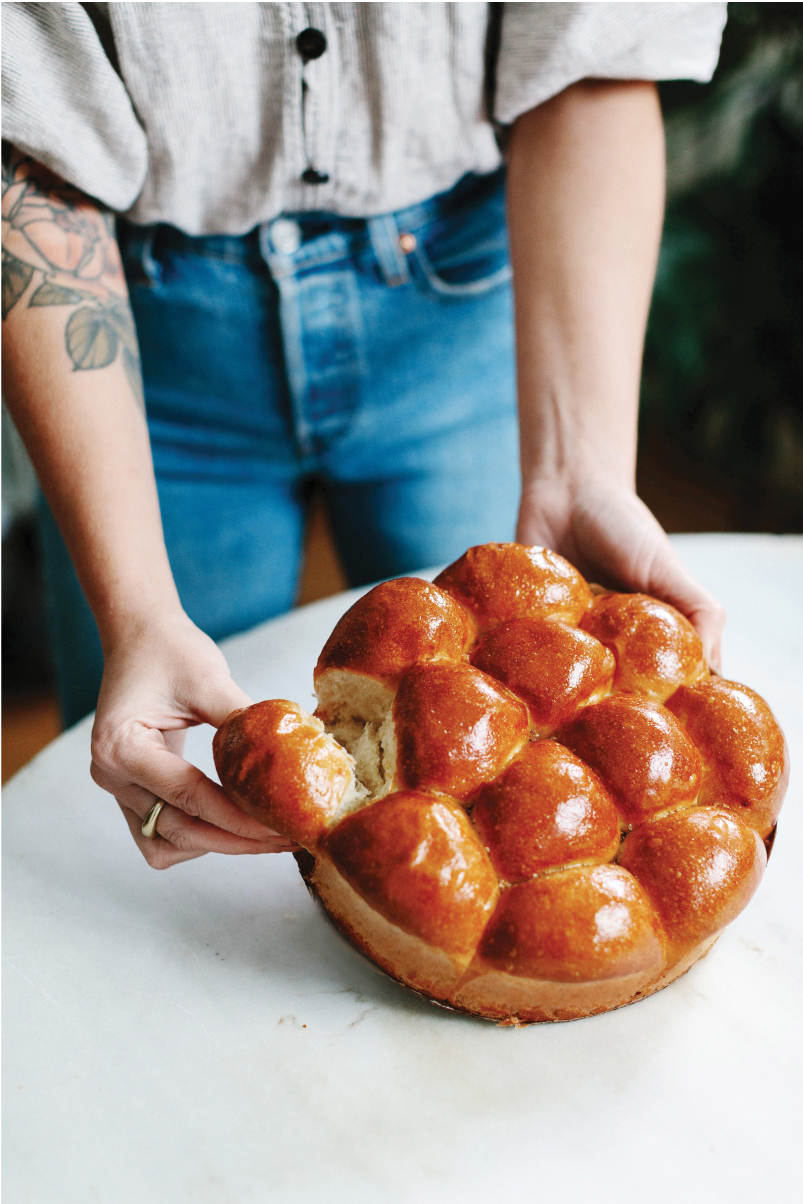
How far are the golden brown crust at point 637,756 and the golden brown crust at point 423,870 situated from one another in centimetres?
14

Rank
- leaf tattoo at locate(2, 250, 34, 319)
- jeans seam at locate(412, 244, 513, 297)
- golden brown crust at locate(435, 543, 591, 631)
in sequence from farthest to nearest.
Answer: jeans seam at locate(412, 244, 513, 297)
leaf tattoo at locate(2, 250, 34, 319)
golden brown crust at locate(435, 543, 591, 631)

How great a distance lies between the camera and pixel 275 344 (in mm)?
1231

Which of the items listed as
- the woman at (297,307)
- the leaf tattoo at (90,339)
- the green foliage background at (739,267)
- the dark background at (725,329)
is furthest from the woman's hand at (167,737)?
the green foliage background at (739,267)

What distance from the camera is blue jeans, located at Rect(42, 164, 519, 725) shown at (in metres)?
1.20

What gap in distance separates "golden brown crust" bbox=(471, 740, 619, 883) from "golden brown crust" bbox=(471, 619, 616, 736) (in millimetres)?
64

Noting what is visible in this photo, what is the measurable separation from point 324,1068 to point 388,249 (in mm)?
1049

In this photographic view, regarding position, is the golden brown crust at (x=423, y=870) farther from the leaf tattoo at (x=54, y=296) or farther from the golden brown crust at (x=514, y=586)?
the leaf tattoo at (x=54, y=296)

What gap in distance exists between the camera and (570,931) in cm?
65

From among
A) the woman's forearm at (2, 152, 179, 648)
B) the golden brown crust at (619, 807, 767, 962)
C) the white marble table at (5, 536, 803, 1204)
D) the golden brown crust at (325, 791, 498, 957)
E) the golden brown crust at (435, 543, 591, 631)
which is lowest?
the white marble table at (5, 536, 803, 1204)

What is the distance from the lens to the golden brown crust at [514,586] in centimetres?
85

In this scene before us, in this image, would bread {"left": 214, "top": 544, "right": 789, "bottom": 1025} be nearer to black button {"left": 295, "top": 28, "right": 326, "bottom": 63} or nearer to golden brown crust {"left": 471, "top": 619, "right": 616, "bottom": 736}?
golden brown crust {"left": 471, "top": 619, "right": 616, "bottom": 736}

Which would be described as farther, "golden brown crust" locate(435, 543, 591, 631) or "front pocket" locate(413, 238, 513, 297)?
"front pocket" locate(413, 238, 513, 297)

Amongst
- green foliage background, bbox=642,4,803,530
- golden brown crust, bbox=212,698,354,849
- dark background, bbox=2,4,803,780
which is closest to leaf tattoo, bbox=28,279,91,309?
golden brown crust, bbox=212,698,354,849

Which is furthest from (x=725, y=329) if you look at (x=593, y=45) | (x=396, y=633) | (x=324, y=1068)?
(x=324, y=1068)
